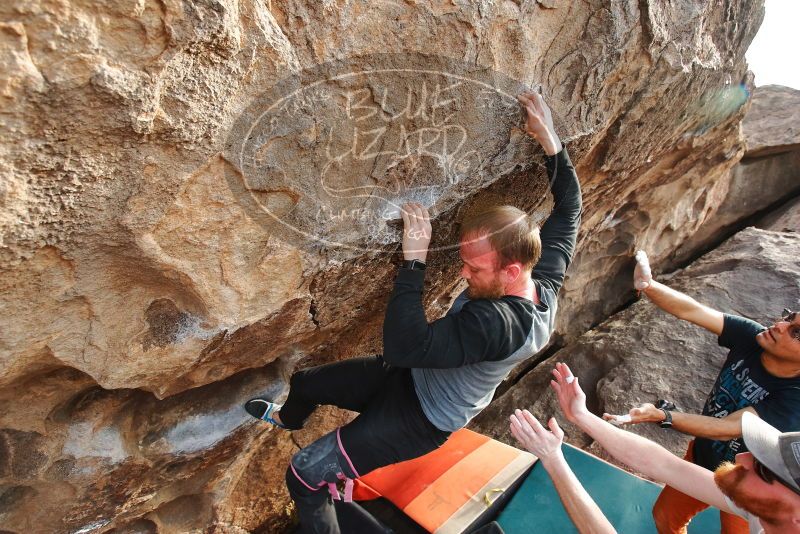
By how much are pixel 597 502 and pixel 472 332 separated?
134 centimetres

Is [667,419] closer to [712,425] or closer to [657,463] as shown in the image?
[712,425]

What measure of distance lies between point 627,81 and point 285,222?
1319 mm

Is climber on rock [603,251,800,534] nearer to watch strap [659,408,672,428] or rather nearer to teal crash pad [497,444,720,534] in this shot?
watch strap [659,408,672,428]

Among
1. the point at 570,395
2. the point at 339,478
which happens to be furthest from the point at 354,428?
the point at 570,395

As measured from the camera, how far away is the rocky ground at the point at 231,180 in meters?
1.07

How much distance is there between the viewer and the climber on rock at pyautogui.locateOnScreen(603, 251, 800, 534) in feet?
5.01

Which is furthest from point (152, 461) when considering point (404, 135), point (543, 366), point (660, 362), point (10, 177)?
point (660, 362)

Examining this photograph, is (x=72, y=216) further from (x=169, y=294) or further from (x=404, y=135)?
(x=404, y=135)

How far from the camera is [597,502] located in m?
2.17

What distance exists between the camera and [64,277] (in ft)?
4.16

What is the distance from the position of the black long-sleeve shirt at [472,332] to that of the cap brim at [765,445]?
522 mm

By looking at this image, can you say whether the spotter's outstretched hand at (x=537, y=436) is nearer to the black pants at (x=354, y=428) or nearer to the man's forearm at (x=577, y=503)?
the man's forearm at (x=577, y=503)

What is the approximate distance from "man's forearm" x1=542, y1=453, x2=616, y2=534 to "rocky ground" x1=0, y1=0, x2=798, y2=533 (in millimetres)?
787

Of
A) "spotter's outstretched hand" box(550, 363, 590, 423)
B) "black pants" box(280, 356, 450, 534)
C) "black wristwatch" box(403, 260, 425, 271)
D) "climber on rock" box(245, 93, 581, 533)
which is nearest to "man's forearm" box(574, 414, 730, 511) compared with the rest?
"spotter's outstretched hand" box(550, 363, 590, 423)
